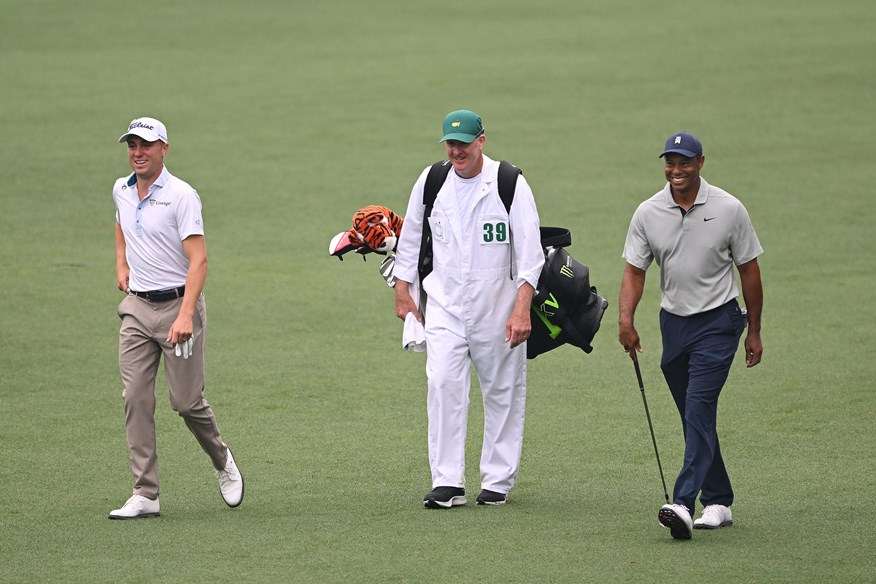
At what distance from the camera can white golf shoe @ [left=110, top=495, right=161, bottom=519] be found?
7.61 m

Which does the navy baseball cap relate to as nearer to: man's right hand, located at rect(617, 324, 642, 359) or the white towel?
man's right hand, located at rect(617, 324, 642, 359)

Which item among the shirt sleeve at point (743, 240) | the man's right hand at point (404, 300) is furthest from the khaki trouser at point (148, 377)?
the shirt sleeve at point (743, 240)

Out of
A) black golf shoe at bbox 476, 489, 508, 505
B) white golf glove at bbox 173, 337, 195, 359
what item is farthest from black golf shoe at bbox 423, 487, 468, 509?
white golf glove at bbox 173, 337, 195, 359

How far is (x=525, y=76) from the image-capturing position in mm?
25422

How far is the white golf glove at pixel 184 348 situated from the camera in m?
7.59

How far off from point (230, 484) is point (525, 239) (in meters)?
2.14

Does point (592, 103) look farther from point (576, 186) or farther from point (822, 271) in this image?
point (822, 271)

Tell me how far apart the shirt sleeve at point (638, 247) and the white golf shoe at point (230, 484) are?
249 cm

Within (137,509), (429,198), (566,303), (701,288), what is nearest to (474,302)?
(566,303)

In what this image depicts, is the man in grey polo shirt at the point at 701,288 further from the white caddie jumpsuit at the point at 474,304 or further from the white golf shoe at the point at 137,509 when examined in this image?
the white golf shoe at the point at 137,509

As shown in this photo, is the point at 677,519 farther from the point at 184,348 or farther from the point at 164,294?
the point at 164,294

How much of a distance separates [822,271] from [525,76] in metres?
11.0

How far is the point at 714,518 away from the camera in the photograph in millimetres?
7379

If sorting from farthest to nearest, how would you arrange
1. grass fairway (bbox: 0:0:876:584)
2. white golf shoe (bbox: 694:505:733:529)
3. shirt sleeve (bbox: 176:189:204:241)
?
1. shirt sleeve (bbox: 176:189:204:241)
2. white golf shoe (bbox: 694:505:733:529)
3. grass fairway (bbox: 0:0:876:584)
